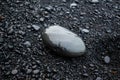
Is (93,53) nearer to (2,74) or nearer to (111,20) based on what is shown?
(111,20)

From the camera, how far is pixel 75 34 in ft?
5.32

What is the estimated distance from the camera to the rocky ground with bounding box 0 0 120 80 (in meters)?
1.46

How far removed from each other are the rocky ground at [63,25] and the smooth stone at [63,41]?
5cm

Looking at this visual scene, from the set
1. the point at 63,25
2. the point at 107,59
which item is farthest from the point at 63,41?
the point at 107,59

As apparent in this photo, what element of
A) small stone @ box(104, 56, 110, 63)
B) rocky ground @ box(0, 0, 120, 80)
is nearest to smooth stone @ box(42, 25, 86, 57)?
rocky ground @ box(0, 0, 120, 80)

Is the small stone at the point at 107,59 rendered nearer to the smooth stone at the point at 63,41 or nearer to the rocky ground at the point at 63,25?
the rocky ground at the point at 63,25

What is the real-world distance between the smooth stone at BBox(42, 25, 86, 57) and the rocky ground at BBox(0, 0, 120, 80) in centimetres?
5

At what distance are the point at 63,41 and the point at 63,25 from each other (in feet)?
0.82

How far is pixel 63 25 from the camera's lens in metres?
1.73

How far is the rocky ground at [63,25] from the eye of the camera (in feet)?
4.81

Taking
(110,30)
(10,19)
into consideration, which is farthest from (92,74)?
(10,19)

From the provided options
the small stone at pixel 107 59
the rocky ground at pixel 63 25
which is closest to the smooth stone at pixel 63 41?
the rocky ground at pixel 63 25

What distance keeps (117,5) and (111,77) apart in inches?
30.8

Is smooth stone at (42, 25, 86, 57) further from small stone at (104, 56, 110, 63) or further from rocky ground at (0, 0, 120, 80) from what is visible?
small stone at (104, 56, 110, 63)
